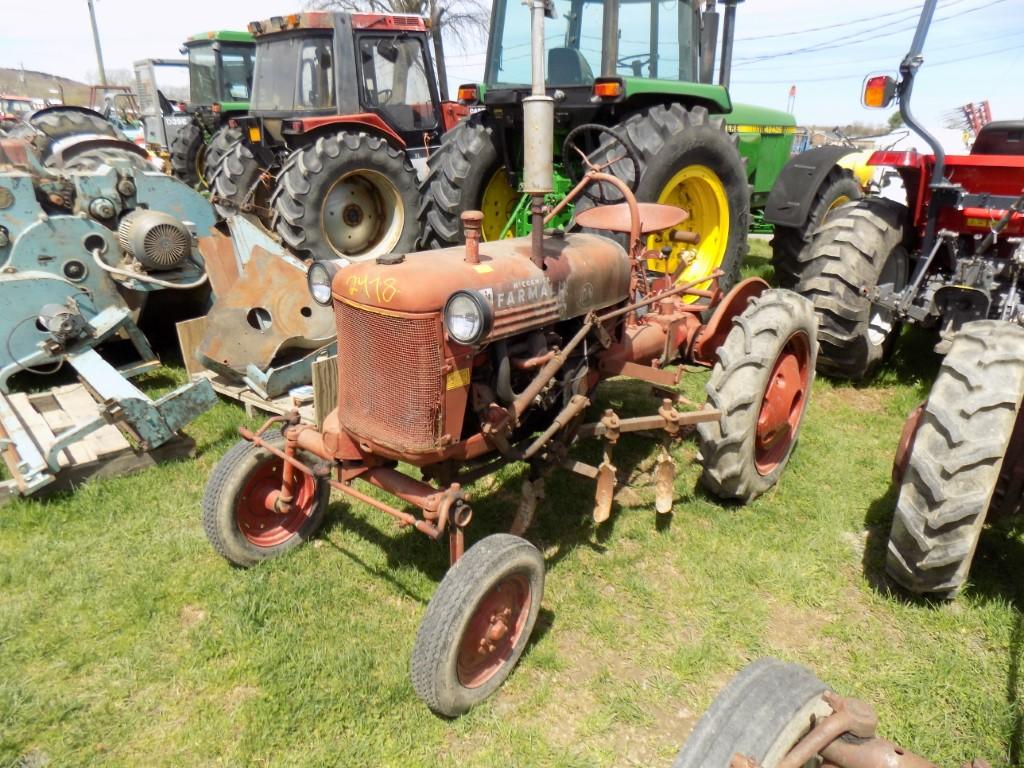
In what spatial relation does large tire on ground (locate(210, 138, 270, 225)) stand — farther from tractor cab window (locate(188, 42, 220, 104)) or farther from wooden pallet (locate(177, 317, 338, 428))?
tractor cab window (locate(188, 42, 220, 104))

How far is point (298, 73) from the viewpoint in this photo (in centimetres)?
675

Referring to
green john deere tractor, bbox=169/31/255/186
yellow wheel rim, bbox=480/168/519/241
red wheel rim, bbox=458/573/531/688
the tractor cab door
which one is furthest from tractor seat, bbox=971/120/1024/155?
green john deere tractor, bbox=169/31/255/186

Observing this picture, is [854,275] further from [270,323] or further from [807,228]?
[270,323]

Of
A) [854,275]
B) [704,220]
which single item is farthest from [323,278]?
[704,220]

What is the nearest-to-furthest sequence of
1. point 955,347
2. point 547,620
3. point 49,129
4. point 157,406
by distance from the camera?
1. point 955,347
2. point 547,620
3. point 157,406
4. point 49,129

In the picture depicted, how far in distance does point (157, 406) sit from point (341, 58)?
4.40m

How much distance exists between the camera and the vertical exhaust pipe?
208 centimetres

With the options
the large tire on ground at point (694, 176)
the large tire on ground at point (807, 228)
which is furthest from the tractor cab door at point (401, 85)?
the large tire on ground at point (807, 228)

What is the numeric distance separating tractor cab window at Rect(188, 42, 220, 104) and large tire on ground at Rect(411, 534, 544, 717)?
1094 centimetres

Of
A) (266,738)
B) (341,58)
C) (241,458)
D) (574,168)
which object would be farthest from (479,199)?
(266,738)

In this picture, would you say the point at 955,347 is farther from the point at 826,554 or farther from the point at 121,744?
the point at 121,744

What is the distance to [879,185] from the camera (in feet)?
16.1

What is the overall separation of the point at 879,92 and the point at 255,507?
3753 millimetres

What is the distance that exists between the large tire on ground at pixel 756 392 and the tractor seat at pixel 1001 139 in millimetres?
1900
